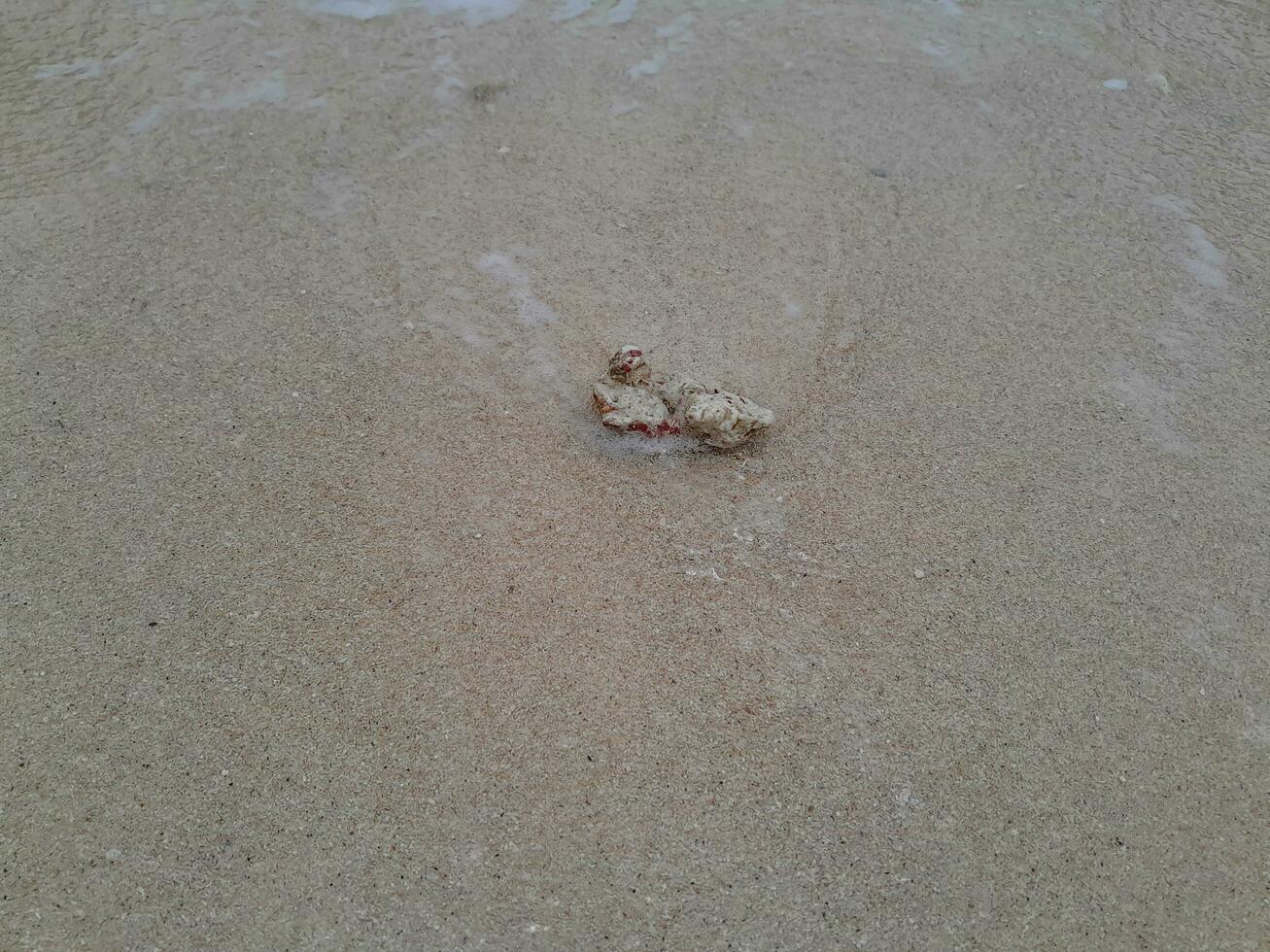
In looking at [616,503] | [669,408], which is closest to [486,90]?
[669,408]

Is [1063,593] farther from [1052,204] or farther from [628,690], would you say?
[1052,204]

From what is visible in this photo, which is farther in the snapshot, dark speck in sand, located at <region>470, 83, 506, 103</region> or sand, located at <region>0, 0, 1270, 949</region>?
dark speck in sand, located at <region>470, 83, 506, 103</region>

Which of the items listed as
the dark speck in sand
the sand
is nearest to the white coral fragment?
the sand

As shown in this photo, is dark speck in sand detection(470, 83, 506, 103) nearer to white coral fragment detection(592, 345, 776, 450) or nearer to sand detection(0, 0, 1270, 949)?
sand detection(0, 0, 1270, 949)

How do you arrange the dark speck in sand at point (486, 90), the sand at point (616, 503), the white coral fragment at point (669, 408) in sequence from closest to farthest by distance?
the sand at point (616, 503) < the white coral fragment at point (669, 408) < the dark speck in sand at point (486, 90)

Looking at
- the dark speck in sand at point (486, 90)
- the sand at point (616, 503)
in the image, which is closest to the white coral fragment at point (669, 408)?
the sand at point (616, 503)

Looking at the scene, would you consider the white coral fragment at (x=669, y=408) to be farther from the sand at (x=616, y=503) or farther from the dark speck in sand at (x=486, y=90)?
the dark speck in sand at (x=486, y=90)

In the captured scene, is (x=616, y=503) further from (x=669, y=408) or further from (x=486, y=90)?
(x=486, y=90)

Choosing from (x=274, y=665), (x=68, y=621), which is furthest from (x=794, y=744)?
(x=68, y=621)
